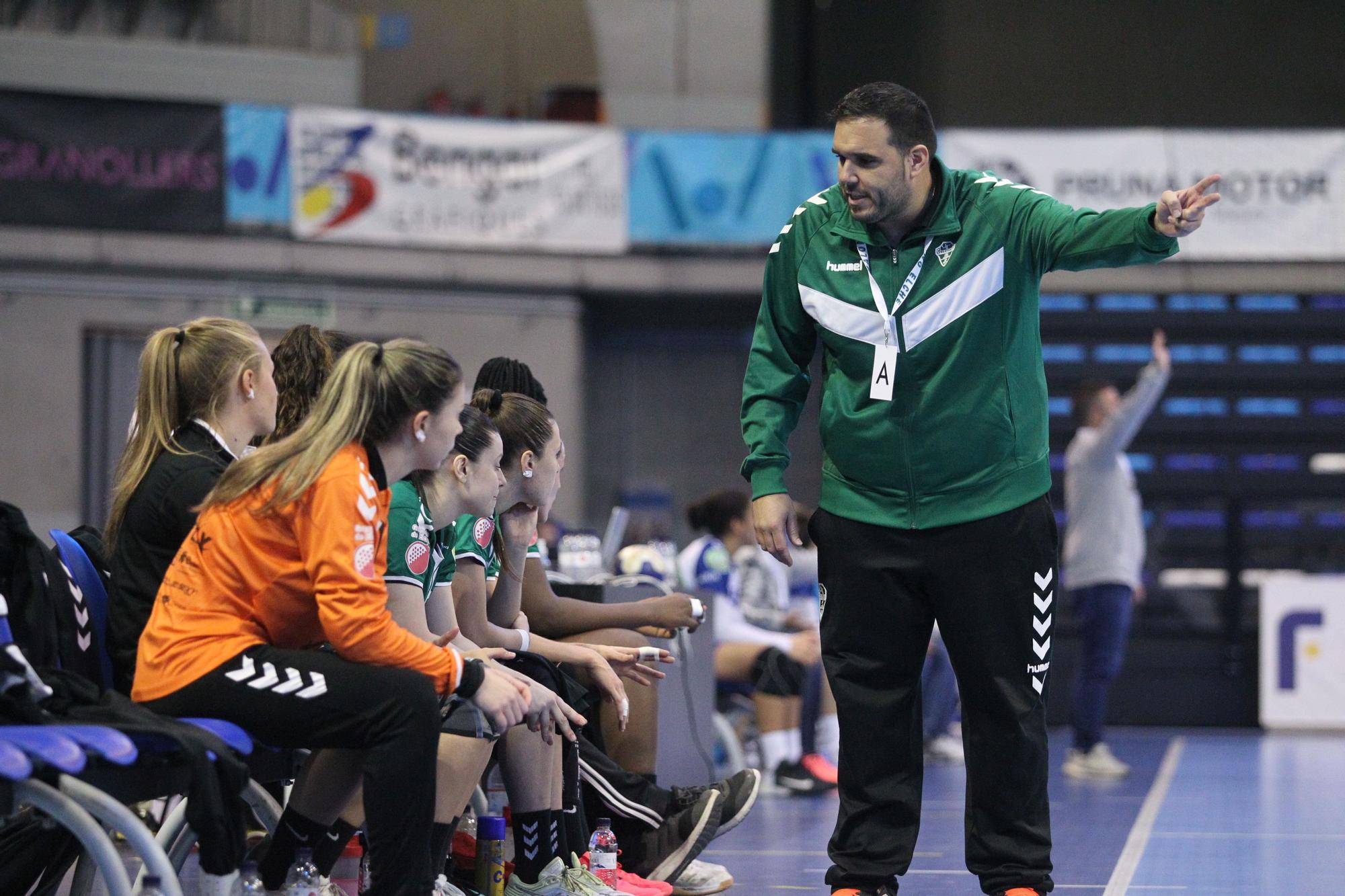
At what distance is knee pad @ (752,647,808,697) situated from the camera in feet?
21.3

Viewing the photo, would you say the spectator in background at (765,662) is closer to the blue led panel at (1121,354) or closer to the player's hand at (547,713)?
the player's hand at (547,713)

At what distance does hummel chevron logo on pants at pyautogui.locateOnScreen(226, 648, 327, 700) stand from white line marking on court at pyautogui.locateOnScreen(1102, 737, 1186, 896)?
2.11 m

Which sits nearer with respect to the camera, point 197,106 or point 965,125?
point 197,106

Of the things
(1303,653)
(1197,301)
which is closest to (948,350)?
(1303,653)

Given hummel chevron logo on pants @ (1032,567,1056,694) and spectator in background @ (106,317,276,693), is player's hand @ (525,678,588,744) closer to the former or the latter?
spectator in background @ (106,317,276,693)

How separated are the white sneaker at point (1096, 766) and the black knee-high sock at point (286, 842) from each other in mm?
4754

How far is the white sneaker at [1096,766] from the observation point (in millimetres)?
6883

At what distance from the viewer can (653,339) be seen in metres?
12.7

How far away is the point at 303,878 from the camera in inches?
111

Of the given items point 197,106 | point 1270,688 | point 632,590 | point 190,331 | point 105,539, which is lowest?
point 1270,688

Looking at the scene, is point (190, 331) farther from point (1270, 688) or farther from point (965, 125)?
point (965, 125)

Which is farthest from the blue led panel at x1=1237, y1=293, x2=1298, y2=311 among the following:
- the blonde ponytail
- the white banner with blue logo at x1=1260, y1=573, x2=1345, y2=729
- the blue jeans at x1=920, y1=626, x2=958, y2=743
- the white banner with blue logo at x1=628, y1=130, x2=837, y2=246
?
the blonde ponytail

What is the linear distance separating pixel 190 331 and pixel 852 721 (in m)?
1.54

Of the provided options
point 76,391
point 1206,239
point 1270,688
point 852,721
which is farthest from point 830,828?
point 76,391
